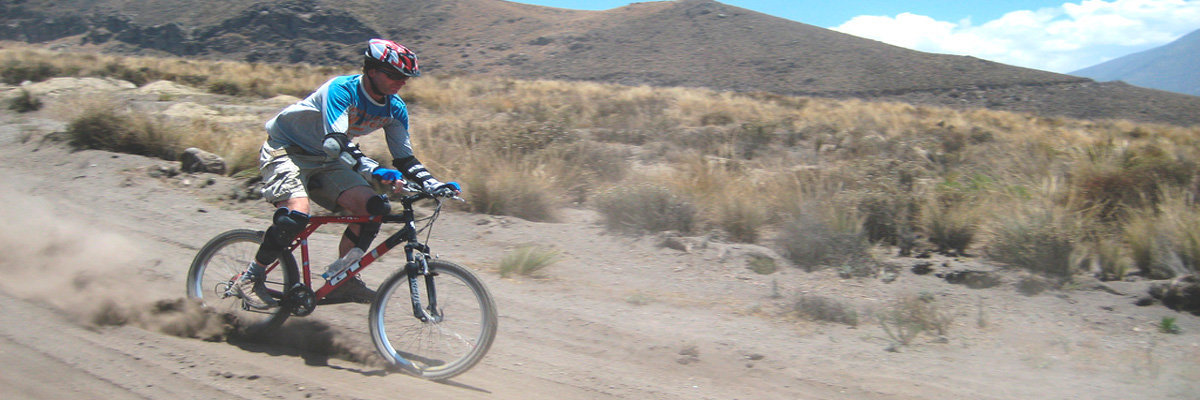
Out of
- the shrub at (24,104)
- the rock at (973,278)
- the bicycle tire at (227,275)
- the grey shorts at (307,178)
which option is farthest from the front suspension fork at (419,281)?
the shrub at (24,104)

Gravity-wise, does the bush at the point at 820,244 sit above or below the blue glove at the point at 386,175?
below

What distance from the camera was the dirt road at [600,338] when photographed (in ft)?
12.8

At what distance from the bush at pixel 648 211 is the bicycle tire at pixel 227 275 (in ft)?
13.1

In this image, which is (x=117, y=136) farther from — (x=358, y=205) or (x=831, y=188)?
(x=831, y=188)

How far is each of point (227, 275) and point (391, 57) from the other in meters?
1.88

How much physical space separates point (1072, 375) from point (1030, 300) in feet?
5.31

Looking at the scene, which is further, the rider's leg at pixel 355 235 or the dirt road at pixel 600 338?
the rider's leg at pixel 355 235

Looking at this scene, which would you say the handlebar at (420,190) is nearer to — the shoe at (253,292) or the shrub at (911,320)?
the shoe at (253,292)

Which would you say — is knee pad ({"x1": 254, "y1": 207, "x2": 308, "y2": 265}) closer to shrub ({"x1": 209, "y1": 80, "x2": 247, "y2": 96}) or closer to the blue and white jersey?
the blue and white jersey

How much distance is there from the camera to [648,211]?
7875 millimetres

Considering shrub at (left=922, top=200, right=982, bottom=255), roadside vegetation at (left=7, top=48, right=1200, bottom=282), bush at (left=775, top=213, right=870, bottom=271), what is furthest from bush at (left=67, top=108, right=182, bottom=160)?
shrub at (left=922, top=200, right=982, bottom=255)

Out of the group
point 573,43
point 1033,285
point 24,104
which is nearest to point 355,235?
point 1033,285

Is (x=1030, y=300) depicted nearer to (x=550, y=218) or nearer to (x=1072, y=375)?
(x=1072, y=375)

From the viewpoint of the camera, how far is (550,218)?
8.42m
